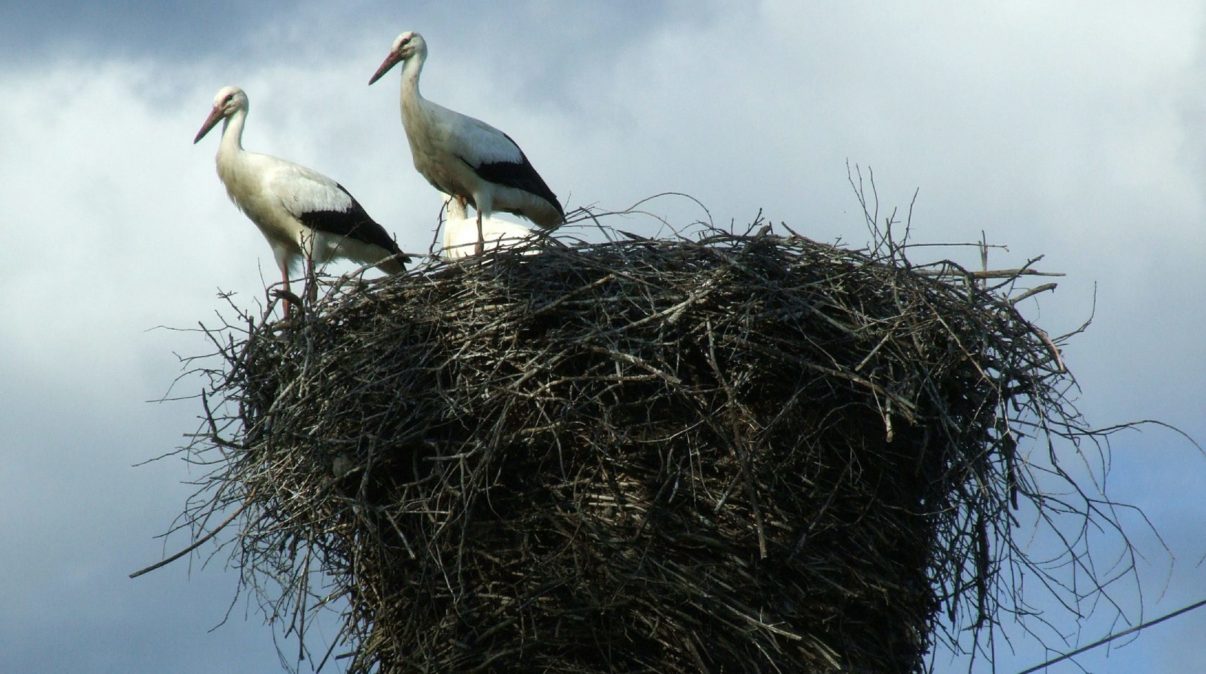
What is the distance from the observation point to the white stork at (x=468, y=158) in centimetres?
905

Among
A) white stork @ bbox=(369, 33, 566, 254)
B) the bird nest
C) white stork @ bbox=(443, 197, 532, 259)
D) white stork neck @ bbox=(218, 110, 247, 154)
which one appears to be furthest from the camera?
white stork neck @ bbox=(218, 110, 247, 154)

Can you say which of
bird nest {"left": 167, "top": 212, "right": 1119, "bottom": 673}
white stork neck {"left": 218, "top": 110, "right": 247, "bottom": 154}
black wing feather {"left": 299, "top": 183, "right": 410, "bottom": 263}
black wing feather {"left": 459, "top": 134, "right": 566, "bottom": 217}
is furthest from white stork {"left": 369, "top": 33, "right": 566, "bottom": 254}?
bird nest {"left": 167, "top": 212, "right": 1119, "bottom": 673}

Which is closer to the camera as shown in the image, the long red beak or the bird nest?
the bird nest

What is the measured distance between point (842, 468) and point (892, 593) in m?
0.46

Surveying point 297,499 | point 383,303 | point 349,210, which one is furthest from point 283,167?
point 297,499

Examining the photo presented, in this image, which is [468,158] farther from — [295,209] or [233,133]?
[233,133]

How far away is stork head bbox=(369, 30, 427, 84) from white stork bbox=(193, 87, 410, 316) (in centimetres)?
75

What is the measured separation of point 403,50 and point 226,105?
1052 millimetres

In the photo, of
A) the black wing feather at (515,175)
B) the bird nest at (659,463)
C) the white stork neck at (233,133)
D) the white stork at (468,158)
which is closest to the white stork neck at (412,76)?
→ the white stork at (468,158)

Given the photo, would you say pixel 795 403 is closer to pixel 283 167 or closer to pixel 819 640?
pixel 819 640

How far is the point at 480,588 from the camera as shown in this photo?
588 centimetres

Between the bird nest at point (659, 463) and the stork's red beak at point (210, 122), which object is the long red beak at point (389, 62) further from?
the bird nest at point (659, 463)

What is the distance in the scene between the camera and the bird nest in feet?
18.9

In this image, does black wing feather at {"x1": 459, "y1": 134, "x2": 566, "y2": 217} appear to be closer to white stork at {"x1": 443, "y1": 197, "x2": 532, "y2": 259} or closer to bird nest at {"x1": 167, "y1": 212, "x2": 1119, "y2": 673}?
white stork at {"x1": 443, "y1": 197, "x2": 532, "y2": 259}
